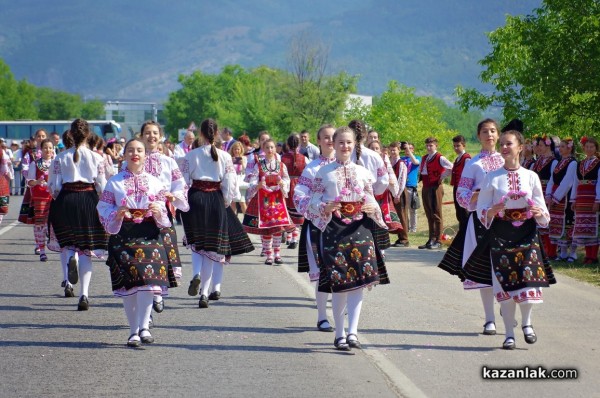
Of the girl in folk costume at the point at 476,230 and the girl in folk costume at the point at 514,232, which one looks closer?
the girl in folk costume at the point at 514,232

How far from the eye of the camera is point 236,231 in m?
13.5

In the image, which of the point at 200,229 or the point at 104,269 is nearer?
the point at 200,229

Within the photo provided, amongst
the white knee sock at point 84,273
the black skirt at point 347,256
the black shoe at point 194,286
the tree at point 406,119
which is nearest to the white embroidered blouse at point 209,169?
the black shoe at point 194,286

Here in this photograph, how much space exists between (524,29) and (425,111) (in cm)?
5853

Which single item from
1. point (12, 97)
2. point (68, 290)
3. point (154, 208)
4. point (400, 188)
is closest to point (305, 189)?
point (154, 208)

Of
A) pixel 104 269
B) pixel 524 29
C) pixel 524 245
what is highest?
pixel 524 29

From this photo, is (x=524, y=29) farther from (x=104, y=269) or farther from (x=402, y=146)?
(x=104, y=269)

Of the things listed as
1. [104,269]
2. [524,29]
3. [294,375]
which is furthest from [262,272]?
[524,29]

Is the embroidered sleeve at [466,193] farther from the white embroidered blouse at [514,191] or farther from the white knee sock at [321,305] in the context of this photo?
the white knee sock at [321,305]

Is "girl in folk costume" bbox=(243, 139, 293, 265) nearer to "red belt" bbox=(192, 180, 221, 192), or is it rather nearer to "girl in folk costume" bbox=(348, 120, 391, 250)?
"red belt" bbox=(192, 180, 221, 192)

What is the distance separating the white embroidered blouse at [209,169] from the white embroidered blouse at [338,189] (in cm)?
338

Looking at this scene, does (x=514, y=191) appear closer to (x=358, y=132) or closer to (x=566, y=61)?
(x=358, y=132)

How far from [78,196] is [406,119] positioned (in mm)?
57792

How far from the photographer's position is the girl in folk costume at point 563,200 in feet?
57.0
